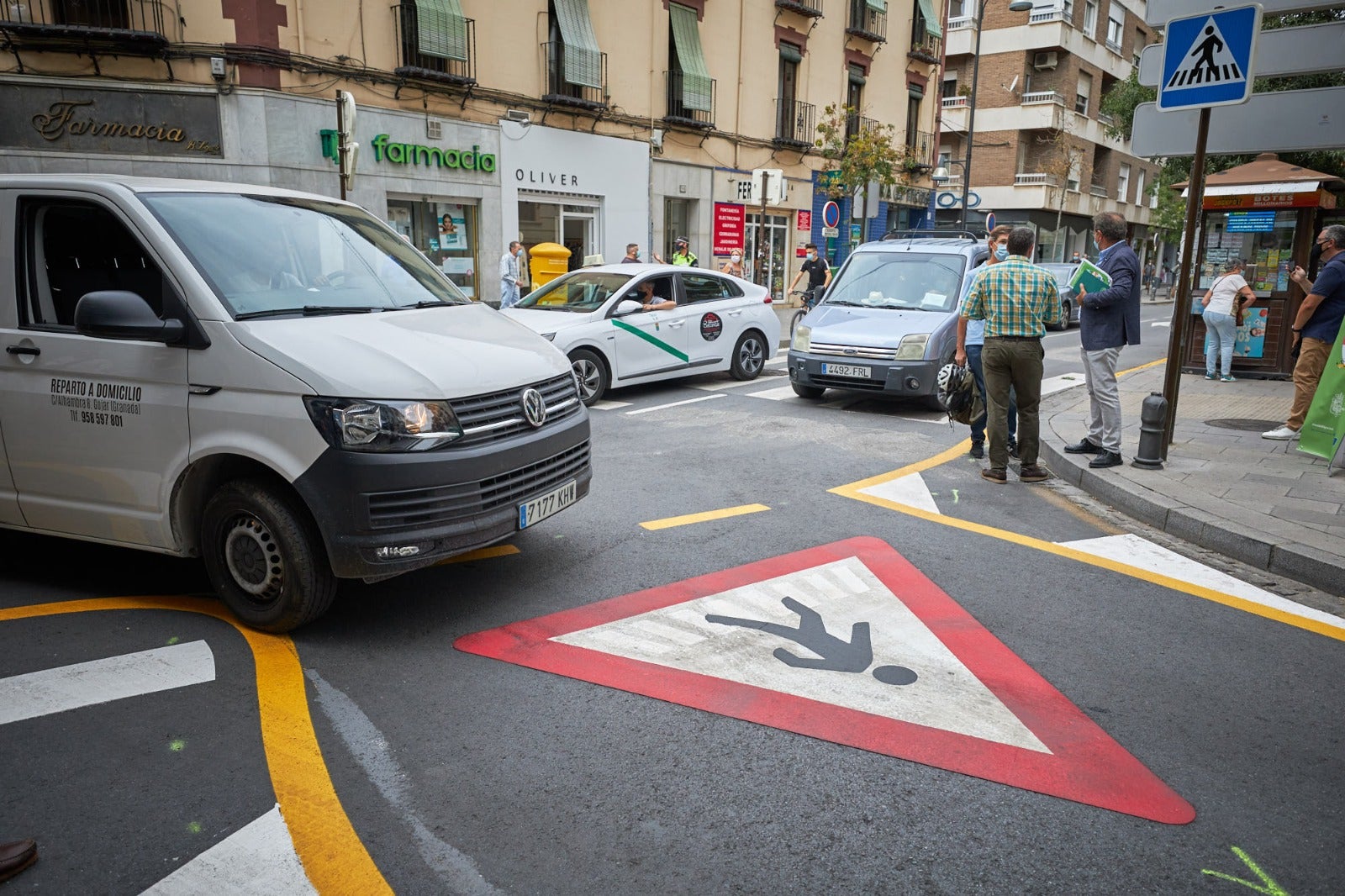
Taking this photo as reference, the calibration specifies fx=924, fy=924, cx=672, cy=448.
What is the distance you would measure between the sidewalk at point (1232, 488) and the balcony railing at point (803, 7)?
19.0 meters

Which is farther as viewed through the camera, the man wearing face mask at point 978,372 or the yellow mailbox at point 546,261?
the yellow mailbox at point 546,261

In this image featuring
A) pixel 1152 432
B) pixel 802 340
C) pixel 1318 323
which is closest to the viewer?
pixel 1152 432

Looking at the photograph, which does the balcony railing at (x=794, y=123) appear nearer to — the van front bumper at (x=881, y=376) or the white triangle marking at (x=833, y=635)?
the van front bumper at (x=881, y=376)

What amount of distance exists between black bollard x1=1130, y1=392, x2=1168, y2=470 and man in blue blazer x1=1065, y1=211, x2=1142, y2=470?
18 cm

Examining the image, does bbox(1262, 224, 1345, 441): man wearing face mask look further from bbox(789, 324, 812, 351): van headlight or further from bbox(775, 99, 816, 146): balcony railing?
bbox(775, 99, 816, 146): balcony railing

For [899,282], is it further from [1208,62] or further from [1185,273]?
[1208,62]

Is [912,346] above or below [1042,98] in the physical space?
below

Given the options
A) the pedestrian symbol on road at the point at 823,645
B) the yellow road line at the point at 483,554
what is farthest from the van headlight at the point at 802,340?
the pedestrian symbol on road at the point at 823,645

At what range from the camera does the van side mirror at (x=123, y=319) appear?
3877 millimetres

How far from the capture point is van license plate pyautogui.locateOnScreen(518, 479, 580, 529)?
4.31 meters

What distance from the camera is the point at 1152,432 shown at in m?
7.19

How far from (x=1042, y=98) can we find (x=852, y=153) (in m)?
19.6

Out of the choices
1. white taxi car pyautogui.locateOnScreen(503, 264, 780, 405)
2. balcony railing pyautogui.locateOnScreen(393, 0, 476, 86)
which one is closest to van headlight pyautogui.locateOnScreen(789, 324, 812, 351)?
white taxi car pyautogui.locateOnScreen(503, 264, 780, 405)

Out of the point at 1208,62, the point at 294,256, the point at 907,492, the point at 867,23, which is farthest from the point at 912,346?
the point at 867,23
